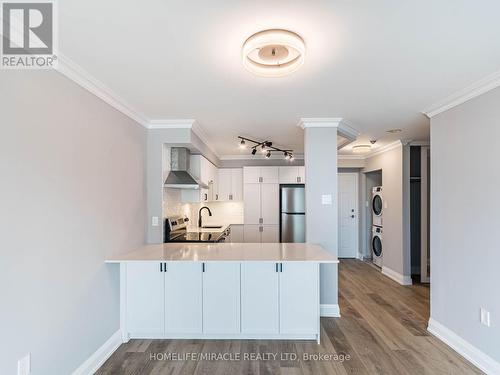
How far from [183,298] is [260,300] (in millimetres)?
777

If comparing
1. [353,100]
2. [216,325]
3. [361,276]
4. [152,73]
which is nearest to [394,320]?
[361,276]

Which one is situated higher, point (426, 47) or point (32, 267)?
point (426, 47)

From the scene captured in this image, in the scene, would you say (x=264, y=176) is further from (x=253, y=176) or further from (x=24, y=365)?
(x=24, y=365)

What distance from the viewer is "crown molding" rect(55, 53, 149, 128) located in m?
1.95

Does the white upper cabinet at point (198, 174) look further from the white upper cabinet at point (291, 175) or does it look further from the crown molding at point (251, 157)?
the white upper cabinet at point (291, 175)

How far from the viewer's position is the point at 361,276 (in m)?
5.03

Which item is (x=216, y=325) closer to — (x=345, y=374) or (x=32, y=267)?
(x=345, y=374)

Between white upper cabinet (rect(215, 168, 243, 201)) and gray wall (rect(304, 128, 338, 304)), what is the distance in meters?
2.82

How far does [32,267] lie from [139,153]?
1.80 metres

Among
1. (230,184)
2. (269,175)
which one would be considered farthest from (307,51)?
(230,184)

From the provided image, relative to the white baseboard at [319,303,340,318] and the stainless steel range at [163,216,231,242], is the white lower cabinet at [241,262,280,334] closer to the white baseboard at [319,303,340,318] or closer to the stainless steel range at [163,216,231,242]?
the white baseboard at [319,303,340,318]

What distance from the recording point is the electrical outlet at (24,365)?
62.7 inches

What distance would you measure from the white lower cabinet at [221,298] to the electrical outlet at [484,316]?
215cm

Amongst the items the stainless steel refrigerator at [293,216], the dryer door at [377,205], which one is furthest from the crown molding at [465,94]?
Result: the stainless steel refrigerator at [293,216]
